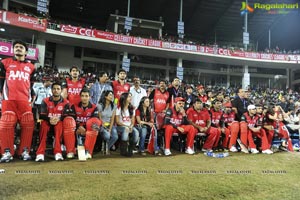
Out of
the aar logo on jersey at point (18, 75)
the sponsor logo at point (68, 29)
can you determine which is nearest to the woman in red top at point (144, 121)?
the aar logo on jersey at point (18, 75)

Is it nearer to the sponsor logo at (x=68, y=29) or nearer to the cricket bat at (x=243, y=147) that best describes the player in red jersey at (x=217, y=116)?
the cricket bat at (x=243, y=147)

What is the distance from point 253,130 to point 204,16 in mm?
23118

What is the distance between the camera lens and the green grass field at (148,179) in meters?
2.28

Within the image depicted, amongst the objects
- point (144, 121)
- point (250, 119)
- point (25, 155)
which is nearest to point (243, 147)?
point (250, 119)

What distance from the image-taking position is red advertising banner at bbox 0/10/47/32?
14297 millimetres

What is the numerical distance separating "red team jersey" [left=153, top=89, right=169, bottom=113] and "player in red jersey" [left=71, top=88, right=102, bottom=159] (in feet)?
5.31

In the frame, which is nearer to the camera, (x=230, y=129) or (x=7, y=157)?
(x=7, y=157)

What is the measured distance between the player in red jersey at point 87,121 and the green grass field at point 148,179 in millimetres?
300

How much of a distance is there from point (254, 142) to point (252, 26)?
2627 cm

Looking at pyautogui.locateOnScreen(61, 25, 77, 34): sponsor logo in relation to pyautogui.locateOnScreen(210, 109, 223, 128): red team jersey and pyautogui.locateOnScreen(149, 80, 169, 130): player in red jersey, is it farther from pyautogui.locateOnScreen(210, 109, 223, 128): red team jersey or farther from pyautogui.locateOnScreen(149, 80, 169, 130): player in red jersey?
pyautogui.locateOnScreen(210, 109, 223, 128): red team jersey

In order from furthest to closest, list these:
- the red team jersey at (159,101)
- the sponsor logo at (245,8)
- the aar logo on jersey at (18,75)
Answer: the sponsor logo at (245,8), the red team jersey at (159,101), the aar logo on jersey at (18,75)

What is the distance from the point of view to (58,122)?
3.79 metres

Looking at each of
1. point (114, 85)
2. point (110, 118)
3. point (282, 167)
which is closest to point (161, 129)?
point (110, 118)

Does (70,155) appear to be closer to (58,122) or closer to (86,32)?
(58,122)
